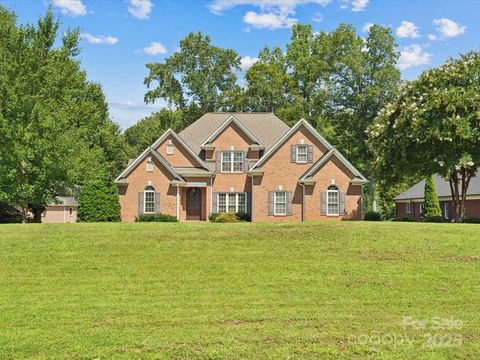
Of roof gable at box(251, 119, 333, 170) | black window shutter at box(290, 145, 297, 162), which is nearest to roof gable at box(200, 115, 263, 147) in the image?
roof gable at box(251, 119, 333, 170)

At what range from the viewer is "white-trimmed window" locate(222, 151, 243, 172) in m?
34.2

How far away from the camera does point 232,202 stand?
111ft

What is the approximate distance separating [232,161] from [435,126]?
1439 centimetres

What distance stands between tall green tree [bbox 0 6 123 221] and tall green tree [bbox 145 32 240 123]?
2932 centimetres

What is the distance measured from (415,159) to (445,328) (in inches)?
782

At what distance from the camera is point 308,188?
105ft

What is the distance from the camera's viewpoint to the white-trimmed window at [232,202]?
33812 millimetres

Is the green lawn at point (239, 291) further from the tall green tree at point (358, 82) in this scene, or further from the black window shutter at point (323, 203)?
the tall green tree at point (358, 82)

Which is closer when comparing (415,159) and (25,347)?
(25,347)

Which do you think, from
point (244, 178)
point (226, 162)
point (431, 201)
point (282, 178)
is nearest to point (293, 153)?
point (282, 178)

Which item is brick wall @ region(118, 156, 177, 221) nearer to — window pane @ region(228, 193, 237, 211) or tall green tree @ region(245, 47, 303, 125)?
window pane @ region(228, 193, 237, 211)

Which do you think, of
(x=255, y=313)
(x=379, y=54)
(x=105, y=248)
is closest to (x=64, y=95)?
(x=105, y=248)

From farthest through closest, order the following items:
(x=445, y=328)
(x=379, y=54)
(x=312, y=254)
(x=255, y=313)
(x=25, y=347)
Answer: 1. (x=379, y=54)
2. (x=312, y=254)
3. (x=255, y=313)
4. (x=445, y=328)
5. (x=25, y=347)

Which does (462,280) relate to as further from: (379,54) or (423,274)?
(379,54)
